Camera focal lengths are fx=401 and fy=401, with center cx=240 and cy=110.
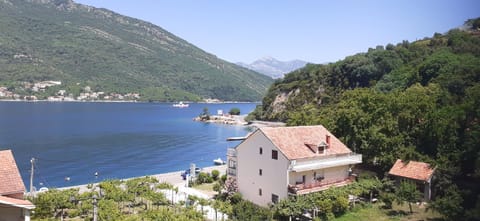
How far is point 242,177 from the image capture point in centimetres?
3484

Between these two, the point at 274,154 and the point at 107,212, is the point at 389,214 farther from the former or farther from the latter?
the point at 107,212

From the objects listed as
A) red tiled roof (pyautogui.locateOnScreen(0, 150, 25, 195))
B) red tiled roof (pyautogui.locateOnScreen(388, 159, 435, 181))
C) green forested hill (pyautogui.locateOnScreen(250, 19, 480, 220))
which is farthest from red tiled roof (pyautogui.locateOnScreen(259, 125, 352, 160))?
red tiled roof (pyautogui.locateOnScreen(0, 150, 25, 195))

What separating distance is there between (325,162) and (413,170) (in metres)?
7.40

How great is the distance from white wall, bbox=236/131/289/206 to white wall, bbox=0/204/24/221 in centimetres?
2002

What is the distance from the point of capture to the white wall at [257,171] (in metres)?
31.2

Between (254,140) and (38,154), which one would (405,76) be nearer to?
(254,140)

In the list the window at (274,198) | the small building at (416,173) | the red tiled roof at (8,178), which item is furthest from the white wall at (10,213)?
the small building at (416,173)

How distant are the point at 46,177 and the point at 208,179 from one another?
80.6 feet

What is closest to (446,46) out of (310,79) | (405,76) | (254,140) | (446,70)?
(405,76)

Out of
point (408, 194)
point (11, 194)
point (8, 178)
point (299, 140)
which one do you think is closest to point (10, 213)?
point (11, 194)

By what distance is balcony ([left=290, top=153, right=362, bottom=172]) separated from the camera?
31.0 meters

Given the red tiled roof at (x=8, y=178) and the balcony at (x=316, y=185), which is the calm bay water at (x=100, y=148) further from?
the red tiled roof at (x=8, y=178)

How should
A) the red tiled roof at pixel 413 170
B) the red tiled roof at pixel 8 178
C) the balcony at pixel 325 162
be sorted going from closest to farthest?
the red tiled roof at pixel 8 178 < the balcony at pixel 325 162 < the red tiled roof at pixel 413 170

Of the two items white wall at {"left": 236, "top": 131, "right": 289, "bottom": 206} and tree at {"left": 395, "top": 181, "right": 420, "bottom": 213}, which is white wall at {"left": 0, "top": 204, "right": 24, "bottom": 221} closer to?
white wall at {"left": 236, "top": 131, "right": 289, "bottom": 206}
